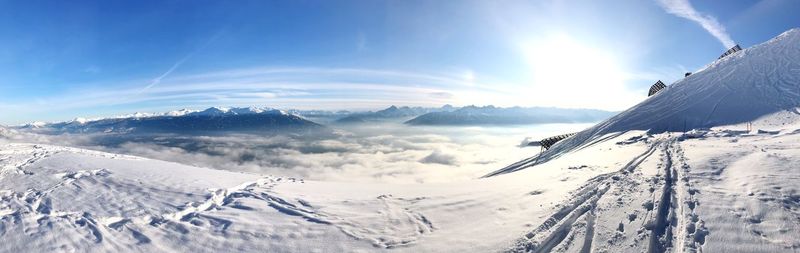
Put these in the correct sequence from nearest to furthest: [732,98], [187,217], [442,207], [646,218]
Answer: [646,218] → [187,217] → [442,207] → [732,98]

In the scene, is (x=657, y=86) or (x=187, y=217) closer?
(x=187, y=217)

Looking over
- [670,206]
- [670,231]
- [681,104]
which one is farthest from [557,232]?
[681,104]

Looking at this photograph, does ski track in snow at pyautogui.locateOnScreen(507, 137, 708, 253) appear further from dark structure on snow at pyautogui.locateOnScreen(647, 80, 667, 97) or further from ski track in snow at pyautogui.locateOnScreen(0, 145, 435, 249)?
dark structure on snow at pyautogui.locateOnScreen(647, 80, 667, 97)

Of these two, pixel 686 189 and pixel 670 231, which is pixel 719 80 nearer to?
pixel 686 189

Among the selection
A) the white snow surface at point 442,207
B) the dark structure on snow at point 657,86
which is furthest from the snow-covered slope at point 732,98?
the dark structure on snow at point 657,86

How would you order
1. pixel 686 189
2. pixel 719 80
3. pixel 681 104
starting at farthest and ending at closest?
pixel 719 80, pixel 681 104, pixel 686 189

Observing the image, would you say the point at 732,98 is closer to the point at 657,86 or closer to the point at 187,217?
the point at 657,86

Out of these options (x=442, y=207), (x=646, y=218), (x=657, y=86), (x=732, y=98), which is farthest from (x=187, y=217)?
(x=657, y=86)

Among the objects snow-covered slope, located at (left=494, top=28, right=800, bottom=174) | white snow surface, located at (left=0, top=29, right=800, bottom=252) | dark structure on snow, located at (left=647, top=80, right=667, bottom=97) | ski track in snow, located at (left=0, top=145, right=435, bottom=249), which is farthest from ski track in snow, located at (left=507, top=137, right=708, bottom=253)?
dark structure on snow, located at (left=647, top=80, right=667, bottom=97)
